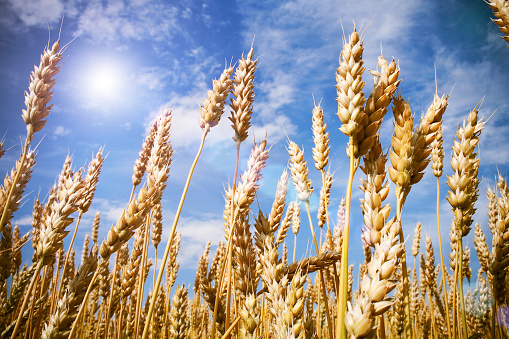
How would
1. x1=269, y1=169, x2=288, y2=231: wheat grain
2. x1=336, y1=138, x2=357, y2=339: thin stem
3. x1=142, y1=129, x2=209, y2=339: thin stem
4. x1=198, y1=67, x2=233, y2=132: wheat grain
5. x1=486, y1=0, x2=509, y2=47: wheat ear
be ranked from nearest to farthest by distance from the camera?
x1=336, y1=138, x2=357, y2=339: thin stem < x1=142, y1=129, x2=209, y2=339: thin stem < x1=486, y1=0, x2=509, y2=47: wheat ear < x1=198, y1=67, x2=233, y2=132: wheat grain < x1=269, y1=169, x2=288, y2=231: wheat grain

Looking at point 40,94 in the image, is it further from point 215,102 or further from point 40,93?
point 215,102

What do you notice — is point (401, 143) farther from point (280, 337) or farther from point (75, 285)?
point (75, 285)

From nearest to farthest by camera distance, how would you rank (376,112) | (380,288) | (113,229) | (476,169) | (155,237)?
1. (380,288)
2. (376,112)
3. (113,229)
4. (476,169)
5. (155,237)

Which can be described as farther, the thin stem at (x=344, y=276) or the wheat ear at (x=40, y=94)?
the wheat ear at (x=40, y=94)

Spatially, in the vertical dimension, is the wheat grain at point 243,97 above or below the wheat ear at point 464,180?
above

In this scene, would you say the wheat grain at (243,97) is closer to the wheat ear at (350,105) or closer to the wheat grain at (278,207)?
the wheat grain at (278,207)

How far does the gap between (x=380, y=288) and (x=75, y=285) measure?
5.68 ft

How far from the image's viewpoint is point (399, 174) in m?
1.24

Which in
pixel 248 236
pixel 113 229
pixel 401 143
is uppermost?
pixel 401 143

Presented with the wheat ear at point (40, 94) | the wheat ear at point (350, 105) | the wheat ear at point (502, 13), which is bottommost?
the wheat ear at point (350, 105)

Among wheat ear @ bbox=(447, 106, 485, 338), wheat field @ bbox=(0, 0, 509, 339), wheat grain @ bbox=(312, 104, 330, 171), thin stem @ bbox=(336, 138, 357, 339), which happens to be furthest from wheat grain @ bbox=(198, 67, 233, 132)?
wheat ear @ bbox=(447, 106, 485, 338)

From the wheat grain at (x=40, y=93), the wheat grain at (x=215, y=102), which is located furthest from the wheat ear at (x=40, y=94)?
the wheat grain at (x=215, y=102)

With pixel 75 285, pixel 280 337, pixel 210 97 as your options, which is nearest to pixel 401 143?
pixel 280 337

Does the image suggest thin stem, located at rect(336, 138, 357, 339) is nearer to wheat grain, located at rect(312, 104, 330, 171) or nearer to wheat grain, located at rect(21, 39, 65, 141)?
wheat grain, located at rect(312, 104, 330, 171)
